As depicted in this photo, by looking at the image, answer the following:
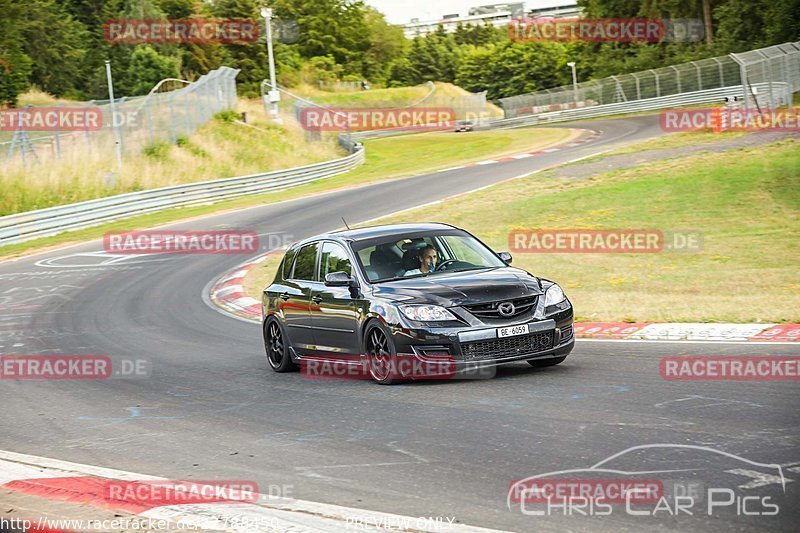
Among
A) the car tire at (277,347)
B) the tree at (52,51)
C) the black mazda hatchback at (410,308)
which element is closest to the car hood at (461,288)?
the black mazda hatchback at (410,308)

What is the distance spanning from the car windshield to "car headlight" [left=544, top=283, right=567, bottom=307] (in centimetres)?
88

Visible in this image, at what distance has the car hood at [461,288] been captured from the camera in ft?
32.0

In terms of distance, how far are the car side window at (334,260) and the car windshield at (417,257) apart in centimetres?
17

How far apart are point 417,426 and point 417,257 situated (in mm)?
3107

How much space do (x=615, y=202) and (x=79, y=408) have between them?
17.8 m

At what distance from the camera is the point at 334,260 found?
1134 cm

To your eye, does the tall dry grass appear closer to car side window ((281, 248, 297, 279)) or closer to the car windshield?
car side window ((281, 248, 297, 279))

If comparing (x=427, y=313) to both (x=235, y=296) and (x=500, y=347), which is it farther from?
(x=235, y=296)

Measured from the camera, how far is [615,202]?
84.6 ft

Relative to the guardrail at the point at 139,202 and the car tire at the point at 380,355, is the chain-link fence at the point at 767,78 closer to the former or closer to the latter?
the guardrail at the point at 139,202

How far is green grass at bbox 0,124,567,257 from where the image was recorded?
31938mm

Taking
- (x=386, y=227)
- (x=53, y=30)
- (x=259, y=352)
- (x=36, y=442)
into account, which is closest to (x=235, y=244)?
(x=259, y=352)

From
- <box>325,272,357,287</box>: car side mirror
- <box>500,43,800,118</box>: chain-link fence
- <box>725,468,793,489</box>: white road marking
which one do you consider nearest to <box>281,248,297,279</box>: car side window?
<box>325,272,357,287</box>: car side mirror

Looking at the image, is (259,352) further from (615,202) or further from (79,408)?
(615,202)
